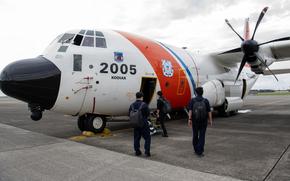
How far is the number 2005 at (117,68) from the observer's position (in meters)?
8.94

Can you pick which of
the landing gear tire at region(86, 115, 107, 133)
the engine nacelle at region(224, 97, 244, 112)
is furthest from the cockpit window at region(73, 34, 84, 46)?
the engine nacelle at region(224, 97, 244, 112)

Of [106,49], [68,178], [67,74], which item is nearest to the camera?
[68,178]

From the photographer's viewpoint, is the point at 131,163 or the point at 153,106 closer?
the point at 131,163

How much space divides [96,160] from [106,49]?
461cm

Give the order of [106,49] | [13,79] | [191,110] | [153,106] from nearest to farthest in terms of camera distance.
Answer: [191,110], [13,79], [106,49], [153,106]

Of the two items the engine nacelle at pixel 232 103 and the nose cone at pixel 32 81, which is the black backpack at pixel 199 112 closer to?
the nose cone at pixel 32 81

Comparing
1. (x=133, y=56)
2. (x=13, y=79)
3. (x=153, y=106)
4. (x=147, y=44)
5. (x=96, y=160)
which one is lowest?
(x=96, y=160)

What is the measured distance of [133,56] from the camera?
391 inches

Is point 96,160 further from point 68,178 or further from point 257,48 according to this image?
point 257,48

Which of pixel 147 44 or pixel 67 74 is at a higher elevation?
pixel 147 44

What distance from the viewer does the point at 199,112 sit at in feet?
20.1

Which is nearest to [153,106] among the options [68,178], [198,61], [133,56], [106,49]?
[133,56]

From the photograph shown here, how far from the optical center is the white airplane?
791 centimetres

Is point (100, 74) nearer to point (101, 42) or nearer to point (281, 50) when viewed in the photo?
point (101, 42)
